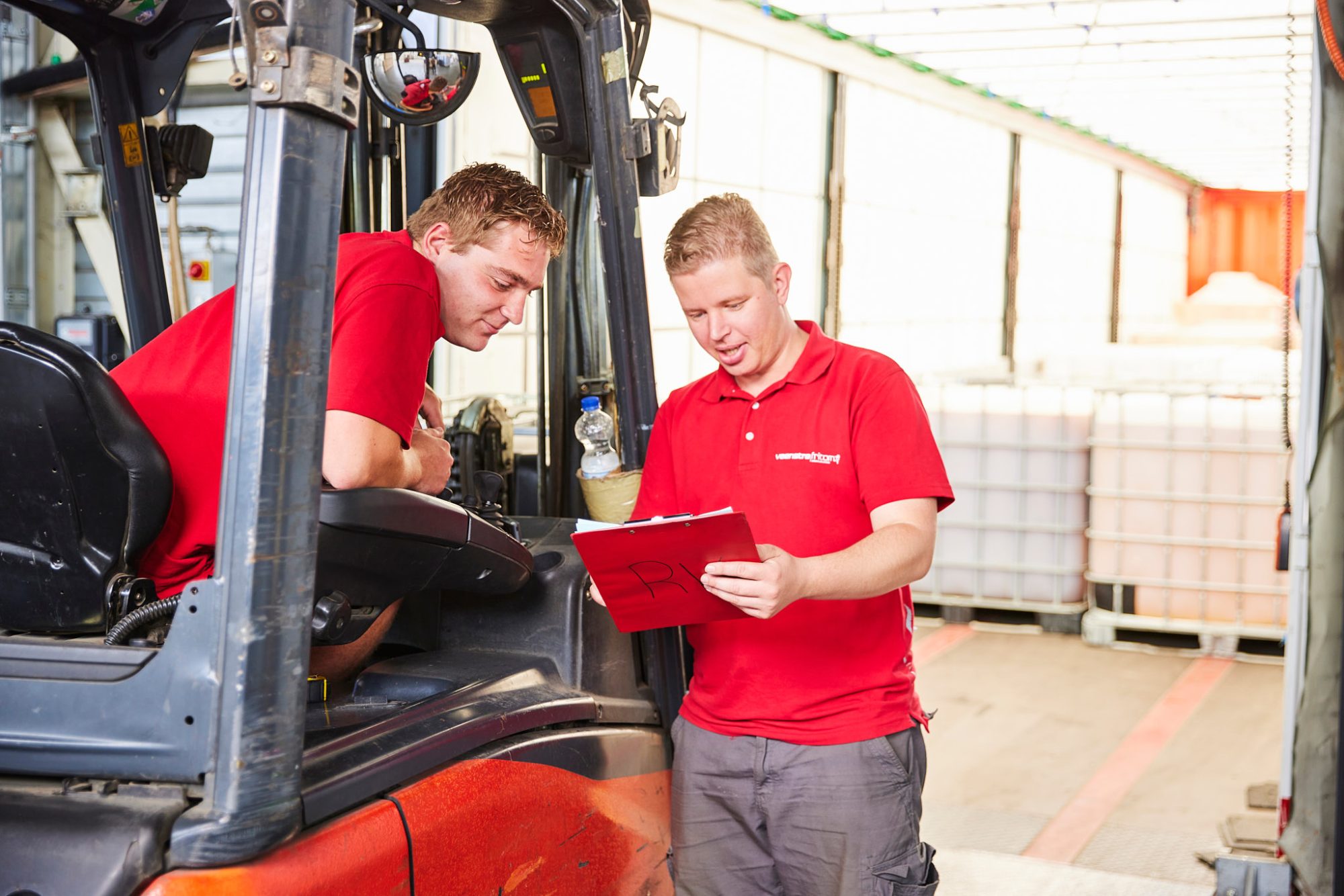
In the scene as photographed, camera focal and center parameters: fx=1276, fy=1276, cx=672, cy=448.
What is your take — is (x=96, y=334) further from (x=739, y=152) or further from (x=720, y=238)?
(x=720, y=238)

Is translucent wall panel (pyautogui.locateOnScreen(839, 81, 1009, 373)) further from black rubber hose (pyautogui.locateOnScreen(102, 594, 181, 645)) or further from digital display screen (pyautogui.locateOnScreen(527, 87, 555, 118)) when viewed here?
black rubber hose (pyautogui.locateOnScreen(102, 594, 181, 645))

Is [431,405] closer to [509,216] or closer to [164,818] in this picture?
[509,216]

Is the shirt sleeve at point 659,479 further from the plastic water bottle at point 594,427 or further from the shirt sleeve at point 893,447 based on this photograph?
the plastic water bottle at point 594,427

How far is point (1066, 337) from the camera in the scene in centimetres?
2008

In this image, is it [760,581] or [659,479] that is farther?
[659,479]

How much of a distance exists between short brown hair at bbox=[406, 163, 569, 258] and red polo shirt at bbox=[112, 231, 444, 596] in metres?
0.20

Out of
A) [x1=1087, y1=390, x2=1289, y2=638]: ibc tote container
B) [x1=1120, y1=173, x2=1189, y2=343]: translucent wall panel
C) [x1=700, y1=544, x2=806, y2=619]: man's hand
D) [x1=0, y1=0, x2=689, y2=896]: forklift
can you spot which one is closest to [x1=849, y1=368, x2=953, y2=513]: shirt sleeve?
[x1=700, y1=544, x2=806, y2=619]: man's hand

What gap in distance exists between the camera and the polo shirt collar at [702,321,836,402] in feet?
8.25

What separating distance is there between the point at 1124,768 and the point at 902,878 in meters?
4.02

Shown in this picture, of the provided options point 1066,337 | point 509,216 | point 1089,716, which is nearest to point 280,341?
point 509,216

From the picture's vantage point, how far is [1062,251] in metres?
19.4

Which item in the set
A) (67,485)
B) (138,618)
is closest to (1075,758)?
(138,618)

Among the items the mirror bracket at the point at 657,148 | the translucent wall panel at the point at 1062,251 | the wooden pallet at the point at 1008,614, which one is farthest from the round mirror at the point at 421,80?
the translucent wall panel at the point at 1062,251

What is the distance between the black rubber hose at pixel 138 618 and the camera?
1999 mm
